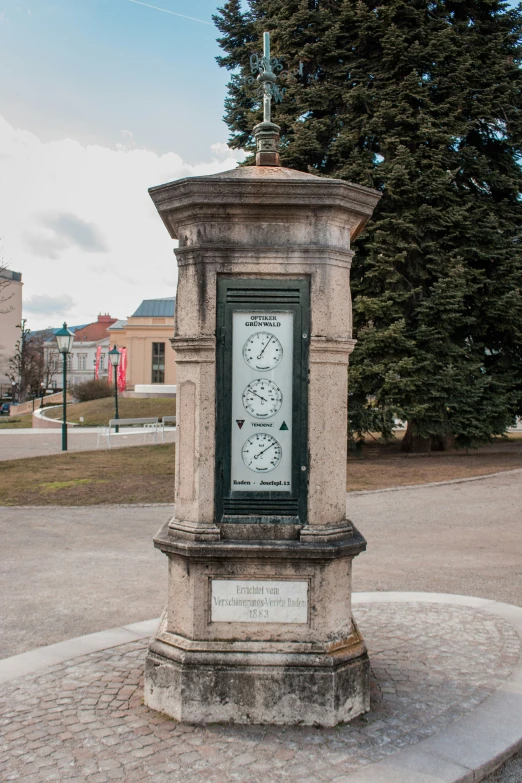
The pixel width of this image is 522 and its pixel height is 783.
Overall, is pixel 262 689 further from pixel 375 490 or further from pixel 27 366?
pixel 27 366

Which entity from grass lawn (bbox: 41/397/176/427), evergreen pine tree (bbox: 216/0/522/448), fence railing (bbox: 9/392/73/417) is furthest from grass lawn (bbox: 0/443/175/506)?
fence railing (bbox: 9/392/73/417)

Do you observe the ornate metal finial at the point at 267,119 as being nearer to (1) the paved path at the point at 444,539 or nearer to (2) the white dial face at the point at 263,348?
(2) the white dial face at the point at 263,348

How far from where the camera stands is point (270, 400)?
14.1 feet

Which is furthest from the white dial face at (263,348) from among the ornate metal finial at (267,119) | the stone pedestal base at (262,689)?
the stone pedestal base at (262,689)

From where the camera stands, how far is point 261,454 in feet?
14.0

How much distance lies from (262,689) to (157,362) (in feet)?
169

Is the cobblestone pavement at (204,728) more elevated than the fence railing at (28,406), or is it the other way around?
the fence railing at (28,406)

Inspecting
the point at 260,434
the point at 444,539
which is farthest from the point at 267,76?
the point at 444,539

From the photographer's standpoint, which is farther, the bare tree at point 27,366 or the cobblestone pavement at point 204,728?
the bare tree at point 27,366

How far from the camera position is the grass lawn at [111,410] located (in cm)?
3503

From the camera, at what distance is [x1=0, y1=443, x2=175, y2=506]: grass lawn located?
40.1 feet

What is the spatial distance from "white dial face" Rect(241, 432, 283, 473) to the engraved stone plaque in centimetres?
68

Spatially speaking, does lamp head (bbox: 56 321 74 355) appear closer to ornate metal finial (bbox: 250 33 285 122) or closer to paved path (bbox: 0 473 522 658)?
paved path (bbox: 0 473 522 658)

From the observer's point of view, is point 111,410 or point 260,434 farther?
point 111,410
